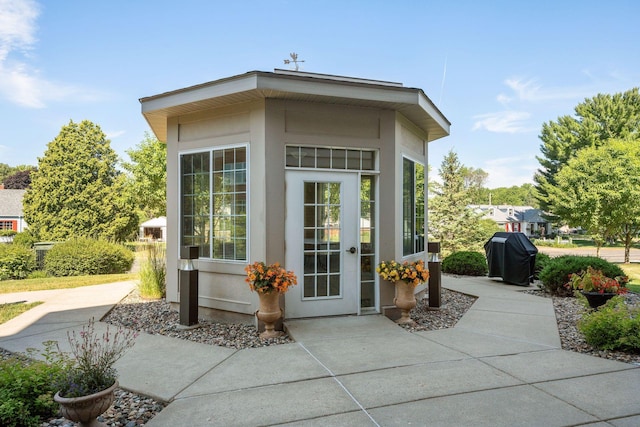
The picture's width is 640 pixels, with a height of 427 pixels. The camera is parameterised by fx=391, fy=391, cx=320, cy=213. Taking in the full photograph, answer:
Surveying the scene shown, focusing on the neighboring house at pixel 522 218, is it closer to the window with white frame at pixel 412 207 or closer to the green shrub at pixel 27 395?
the window with white frame at pixel 412 207

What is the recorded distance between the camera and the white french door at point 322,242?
5.41m

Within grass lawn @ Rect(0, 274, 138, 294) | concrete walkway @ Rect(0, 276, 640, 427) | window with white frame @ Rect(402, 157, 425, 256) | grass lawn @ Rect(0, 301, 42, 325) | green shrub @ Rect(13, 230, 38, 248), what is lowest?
grass lawn @ Rect(0, 274, 138, 294)

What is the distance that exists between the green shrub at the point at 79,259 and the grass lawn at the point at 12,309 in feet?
17.2

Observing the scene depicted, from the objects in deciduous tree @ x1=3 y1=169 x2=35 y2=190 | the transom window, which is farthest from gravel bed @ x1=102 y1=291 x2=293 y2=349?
deciduous tree @ x1=3 y1=169 x2=35 y2=190

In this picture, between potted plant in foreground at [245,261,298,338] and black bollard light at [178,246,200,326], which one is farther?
black bollard light at [178,246,200,326]

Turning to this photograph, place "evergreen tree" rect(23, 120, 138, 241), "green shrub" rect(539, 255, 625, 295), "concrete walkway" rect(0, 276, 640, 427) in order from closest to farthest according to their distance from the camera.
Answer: "concrete walkway" rect(0, 276, 640, 427)
"green shrub" rect(539, 255, 625, 295)
"evergreen tree" rect(23, 120, 138, 241)

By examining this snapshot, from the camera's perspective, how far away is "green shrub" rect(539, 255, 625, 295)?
7.47m

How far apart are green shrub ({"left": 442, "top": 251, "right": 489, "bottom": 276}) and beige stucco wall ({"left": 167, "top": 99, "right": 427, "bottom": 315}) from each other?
5.57m

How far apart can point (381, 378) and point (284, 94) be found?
3590 millimetres

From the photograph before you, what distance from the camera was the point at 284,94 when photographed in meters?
5.11

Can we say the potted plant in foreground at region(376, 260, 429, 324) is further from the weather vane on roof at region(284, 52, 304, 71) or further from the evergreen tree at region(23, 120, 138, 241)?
the evergreen tree at region(23, 120, 138, 241)

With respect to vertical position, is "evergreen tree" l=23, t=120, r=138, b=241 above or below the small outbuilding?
above

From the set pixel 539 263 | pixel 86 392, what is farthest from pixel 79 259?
pixel 539 263

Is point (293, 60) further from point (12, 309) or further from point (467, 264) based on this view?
point (467, 264)
